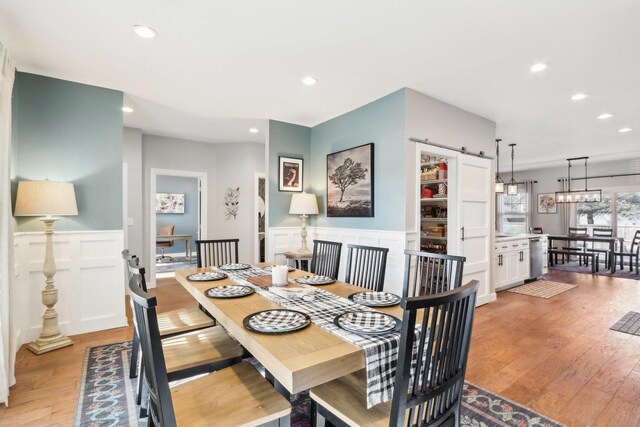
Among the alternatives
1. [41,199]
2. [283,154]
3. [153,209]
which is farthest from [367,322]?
[153,209]

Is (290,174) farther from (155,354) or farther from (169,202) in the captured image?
(169,202)

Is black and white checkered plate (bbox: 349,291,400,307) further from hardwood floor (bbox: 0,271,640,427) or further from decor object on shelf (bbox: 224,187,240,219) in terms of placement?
decor object on shelf (bbox: 224,187,240,219)

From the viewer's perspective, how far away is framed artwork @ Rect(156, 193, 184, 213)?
887 cm

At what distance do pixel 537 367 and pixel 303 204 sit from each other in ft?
9.72

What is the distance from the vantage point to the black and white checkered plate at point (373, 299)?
162cm

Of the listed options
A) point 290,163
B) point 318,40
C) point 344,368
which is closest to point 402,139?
point 318,40

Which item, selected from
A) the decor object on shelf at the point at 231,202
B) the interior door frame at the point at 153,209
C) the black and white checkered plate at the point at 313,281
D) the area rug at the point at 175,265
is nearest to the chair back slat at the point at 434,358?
the black and white checkered plate at the point at 313,281

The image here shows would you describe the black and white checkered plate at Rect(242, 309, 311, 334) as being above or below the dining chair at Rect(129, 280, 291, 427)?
above

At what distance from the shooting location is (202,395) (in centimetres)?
129

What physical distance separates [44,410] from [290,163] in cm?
353

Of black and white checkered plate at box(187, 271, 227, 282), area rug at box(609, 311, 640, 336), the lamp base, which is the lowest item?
area rug at box(609, 311, 640, 336)

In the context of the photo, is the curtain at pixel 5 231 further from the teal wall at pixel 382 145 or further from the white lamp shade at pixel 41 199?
the teal wall at pixel 382 145

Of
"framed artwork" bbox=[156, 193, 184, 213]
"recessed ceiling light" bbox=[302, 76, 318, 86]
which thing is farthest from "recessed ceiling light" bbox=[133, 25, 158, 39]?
"framed artwork" bbox=[156, 193, 184, 213]

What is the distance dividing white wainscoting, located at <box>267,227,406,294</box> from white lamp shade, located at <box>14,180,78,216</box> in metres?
2.33
